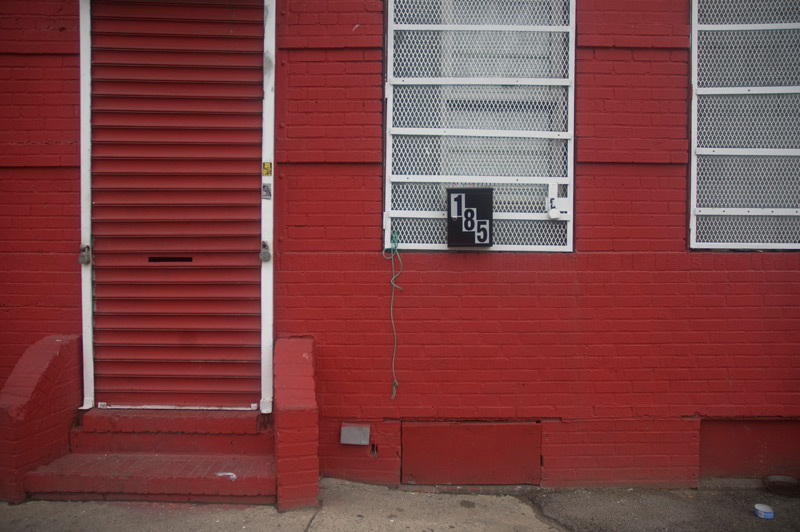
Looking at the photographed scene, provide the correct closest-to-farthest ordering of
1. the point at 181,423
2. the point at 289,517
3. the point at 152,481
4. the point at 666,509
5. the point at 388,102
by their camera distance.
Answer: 1. the point at 289,517
2. the point at 152,481
3. the point at 666,509
4. the point at 181,423
5. the point at 388,102

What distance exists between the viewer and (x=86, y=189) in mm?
4242

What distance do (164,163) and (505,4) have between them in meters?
2.96

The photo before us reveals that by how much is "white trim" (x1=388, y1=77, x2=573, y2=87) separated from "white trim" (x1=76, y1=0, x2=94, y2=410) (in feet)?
7.67

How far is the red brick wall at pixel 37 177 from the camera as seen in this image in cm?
428

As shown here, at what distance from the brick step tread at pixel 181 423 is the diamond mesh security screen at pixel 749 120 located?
12.5 ft

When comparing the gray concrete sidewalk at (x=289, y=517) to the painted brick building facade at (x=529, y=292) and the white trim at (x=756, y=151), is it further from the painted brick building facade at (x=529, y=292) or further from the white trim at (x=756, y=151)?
the white trim at (x=756, y=151)

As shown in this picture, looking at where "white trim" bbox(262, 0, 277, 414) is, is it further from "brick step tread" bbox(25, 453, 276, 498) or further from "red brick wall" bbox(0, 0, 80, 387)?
"red brick wall" bbox(0, 0, 80, 387)

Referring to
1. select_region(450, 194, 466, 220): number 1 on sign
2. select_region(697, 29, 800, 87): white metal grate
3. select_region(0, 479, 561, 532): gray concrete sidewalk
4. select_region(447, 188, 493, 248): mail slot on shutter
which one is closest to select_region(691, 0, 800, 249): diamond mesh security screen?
select_region(697, 29, 800, 87): white metal grate

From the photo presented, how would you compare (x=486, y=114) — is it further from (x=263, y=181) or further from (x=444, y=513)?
(x=444, y=513)

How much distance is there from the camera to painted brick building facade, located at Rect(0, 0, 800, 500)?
14.0ft

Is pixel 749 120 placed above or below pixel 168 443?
above

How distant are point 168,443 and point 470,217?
9.42 feet

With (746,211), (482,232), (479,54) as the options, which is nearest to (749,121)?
(746,211)

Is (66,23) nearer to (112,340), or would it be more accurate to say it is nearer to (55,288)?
(55,288)
